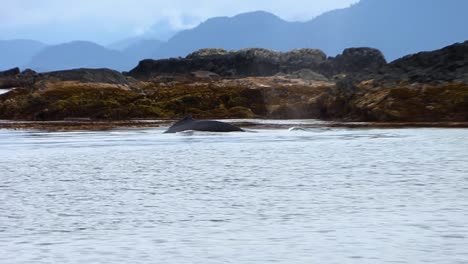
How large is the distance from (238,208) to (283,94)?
68.3 meters

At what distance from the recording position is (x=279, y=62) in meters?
127

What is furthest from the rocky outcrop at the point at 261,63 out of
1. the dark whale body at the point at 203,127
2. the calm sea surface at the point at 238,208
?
the calm sea surface at the point at 238,208

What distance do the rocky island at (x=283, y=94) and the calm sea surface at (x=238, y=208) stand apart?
3097cm

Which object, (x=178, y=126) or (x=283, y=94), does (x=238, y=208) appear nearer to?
(x=178, y=126)

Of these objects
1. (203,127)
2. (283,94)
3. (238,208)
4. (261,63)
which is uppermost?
(261,63)

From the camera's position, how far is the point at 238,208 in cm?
1289

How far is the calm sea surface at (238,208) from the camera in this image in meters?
9.31

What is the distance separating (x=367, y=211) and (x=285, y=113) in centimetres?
5859

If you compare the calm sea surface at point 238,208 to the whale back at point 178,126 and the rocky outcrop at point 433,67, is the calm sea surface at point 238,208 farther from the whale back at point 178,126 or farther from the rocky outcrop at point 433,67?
the rocky outcrop at point 433,67

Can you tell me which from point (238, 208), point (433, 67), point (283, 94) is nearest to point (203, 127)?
point (433, 67)

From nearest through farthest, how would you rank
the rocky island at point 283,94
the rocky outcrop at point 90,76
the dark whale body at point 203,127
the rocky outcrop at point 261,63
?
the dark whale body at point 203,127
the rocky island at point 283,94
the rocky outcrop at point 90,76
the rocky outcrop at point 261,63

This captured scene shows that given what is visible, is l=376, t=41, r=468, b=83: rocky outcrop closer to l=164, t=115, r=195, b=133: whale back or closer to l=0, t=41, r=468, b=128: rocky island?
l=0, t=41, r=468, b=128: rocky island

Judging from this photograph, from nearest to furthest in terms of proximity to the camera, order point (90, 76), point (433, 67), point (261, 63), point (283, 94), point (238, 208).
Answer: point (238, 208)
point (433, 67)
point (283, 94)
point (90, 76)
point (261, 63)

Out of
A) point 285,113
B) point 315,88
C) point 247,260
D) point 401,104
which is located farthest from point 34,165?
point 315,88
